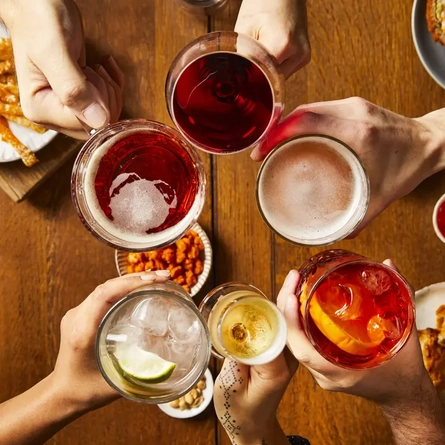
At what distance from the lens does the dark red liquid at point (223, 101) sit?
978 mm

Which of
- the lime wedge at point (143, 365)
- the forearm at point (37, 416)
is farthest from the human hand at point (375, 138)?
the forearm at point (37, 416)

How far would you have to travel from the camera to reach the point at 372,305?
969 millimetres

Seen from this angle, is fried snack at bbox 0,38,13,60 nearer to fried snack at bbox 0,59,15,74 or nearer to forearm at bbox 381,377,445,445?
fried snack at bbox 0,59,15,74

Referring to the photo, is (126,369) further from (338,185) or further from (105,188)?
(338,185)

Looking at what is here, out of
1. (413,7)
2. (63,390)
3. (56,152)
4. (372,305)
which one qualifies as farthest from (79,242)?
(413,7)

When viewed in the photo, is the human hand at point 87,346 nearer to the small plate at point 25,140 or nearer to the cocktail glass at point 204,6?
the small plate at point 25,140

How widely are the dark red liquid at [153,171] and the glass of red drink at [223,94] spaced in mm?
57

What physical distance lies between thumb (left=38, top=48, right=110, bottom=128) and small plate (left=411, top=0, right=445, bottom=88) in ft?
2.55

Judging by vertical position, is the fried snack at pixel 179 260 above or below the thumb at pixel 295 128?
below

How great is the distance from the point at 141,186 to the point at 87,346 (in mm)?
355

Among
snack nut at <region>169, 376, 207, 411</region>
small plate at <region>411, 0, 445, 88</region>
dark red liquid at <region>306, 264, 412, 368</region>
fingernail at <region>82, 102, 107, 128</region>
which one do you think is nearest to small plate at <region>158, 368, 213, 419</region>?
snack nut at <region>169, 376, 207, 411</region>

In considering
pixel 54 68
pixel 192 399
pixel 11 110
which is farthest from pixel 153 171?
pixel 192 399

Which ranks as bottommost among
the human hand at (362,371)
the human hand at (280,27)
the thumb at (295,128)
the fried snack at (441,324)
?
the fried snack at (441,324)

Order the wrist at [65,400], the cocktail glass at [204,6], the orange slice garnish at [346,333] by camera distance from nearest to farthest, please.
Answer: the orange slice garnish at [346,333] → the wrist at [65,400] → the cocktail glass at [204,6]
